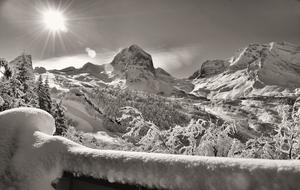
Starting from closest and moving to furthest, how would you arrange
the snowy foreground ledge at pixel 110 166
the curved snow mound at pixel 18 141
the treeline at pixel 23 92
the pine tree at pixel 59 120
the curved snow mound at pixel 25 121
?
the snowy foreground ledge at pixel 110 166
the curved snow mound at pixel 18 141
the curved snow mound at pixel 25 121
the treeline at pixel 23 92
the pine tree at pixel 59 120

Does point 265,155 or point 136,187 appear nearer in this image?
point 136,187

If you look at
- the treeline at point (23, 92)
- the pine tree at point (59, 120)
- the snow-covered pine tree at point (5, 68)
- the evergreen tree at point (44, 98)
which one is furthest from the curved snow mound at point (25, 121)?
the evergreen tree at point (44, 98)

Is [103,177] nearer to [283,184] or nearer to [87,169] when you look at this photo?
[87,169]

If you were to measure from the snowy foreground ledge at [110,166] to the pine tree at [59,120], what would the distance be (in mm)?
29789

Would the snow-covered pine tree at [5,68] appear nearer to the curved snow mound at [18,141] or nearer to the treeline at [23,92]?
the treeline at [23,92]

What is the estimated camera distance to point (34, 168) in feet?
13.0

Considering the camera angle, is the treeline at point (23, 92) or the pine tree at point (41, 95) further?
the pine tree at point (41, 95)

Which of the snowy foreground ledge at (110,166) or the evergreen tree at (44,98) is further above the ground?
the evergreen tree at (44,98)

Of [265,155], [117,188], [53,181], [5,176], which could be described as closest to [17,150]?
[5,176]

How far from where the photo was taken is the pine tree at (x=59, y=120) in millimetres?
34828

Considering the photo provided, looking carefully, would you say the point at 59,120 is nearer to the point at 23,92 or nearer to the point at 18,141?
the point at 23,92

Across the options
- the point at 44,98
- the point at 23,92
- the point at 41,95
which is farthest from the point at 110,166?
the point at 41,95

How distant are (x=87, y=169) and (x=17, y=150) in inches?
44.1

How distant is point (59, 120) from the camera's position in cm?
3678
